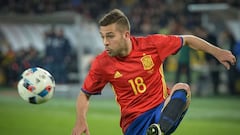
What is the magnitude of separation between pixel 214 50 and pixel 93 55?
52.4ft

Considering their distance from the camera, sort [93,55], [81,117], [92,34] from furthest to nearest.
Answer: [92,34] < [93,55] < [81,117]

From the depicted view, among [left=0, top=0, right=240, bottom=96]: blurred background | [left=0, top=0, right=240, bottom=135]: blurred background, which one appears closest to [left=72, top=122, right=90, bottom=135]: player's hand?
[left=0, top=0, right=240, bottom=135]: blurred background

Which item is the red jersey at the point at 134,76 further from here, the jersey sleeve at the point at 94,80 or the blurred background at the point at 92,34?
the blurred background at the point at 92,34

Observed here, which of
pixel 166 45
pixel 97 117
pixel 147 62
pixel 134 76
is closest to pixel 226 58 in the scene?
pixel 166 45

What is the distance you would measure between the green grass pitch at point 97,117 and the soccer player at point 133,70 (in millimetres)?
4142

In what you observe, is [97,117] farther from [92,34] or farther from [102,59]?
[92,34]

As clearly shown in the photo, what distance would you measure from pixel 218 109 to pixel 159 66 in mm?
8939

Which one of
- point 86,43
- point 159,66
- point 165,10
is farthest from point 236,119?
point 165,10

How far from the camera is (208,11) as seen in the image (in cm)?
2108

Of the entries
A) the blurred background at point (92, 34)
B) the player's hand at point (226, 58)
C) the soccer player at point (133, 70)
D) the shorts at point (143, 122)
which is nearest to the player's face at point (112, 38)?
the soccer player at point (133, 70)

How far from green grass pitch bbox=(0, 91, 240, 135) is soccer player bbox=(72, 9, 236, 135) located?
4.14 m

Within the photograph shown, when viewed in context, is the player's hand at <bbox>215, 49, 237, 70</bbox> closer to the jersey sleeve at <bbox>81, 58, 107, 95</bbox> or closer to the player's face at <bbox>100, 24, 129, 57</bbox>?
the player's face at <bbox>100, 24, 129, 57</bbox>

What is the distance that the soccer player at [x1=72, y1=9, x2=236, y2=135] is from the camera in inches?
260

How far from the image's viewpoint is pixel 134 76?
6816 millimetres
